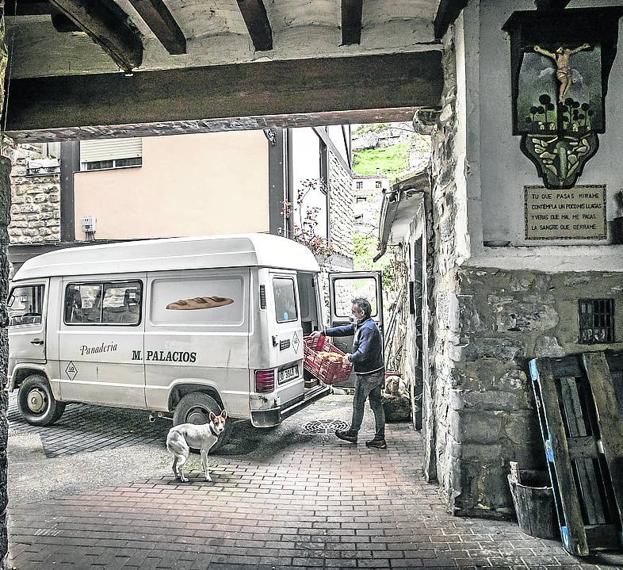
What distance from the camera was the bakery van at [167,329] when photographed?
6.09 meters

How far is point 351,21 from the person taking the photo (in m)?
4.16

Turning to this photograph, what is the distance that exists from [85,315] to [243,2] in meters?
4.87

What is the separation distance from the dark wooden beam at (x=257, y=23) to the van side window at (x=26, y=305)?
500 centimetres

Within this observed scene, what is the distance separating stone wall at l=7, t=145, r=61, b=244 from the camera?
1137 centimetres

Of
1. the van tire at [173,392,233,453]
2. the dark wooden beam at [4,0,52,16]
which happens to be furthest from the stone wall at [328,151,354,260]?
the dark wooden beam at [4,0,52,16]

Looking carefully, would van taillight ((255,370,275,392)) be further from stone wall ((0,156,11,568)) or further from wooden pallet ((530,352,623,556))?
stone wall ((0,156,11,568))

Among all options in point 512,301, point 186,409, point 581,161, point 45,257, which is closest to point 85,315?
point 45,257

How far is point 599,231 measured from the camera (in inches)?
164

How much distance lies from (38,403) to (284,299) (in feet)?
13.1

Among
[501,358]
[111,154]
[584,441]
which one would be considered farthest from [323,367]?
[111,154]

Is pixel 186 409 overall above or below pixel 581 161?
below

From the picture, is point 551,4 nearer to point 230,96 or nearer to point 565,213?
point 565,213

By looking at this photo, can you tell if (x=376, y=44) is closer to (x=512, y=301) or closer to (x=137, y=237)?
(x=512, y=301)

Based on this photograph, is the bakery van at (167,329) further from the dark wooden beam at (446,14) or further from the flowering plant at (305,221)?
the dark wooden beam at (446,14)
